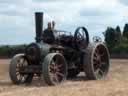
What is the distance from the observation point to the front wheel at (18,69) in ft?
65.2

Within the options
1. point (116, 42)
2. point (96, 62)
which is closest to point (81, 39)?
point (96, 62)

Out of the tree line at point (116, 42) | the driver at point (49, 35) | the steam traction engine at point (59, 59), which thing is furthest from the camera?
the tree line at point (116, 42)

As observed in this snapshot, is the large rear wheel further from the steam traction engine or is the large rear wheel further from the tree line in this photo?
the tree line

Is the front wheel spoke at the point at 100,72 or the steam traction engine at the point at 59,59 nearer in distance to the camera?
the steam traction engine at the point at 59,59

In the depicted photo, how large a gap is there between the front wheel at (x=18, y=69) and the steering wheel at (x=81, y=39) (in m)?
2.45

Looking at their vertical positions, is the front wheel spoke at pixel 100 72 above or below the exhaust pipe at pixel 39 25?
below

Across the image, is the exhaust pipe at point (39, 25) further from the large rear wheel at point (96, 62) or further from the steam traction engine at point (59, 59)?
the large rear wheel at point (96, 62)

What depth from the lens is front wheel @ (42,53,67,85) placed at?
732 inches

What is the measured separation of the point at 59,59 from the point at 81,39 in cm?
262

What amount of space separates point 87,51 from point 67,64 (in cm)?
99

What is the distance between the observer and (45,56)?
19469 mm

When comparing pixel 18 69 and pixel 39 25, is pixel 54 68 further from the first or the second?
pixel 39 25

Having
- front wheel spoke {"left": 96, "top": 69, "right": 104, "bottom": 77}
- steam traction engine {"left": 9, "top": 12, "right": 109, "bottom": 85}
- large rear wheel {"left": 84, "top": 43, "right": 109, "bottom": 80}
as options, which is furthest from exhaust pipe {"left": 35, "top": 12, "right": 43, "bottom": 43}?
front wheel spoke {"left": 96, "top": 69, "right": 104, "bottom": 77}

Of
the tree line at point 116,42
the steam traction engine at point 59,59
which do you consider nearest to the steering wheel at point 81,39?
the steam traction engine at point 59,59
